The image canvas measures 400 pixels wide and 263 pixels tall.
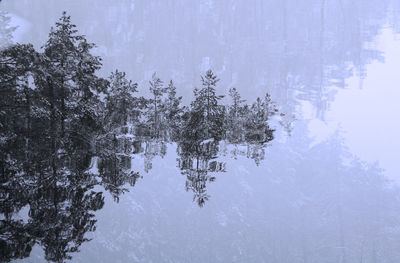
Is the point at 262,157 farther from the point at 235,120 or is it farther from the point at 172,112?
the point at 172,112

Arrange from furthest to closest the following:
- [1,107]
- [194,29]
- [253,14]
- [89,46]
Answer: [194,29] < [253,14] < [89,46] < [1,107]

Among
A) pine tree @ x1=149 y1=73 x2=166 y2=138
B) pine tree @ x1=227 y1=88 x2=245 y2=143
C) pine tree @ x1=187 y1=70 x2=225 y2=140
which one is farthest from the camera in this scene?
pine tree @ x1=149 y1=73 x2=166 y2=138

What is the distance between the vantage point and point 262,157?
1302cm

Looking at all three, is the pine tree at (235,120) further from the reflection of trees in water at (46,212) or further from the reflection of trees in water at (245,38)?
the reflection of trees in water at (245,38)

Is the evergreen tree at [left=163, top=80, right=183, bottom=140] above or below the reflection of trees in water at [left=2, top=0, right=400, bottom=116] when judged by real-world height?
below

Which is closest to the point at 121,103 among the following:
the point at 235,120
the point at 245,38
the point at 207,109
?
the point at 207,109

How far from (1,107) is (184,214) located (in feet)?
469

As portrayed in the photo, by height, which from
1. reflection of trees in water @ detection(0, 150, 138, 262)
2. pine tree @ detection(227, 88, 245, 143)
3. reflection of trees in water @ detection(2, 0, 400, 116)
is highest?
reflection of trees in water @ detection(2, 0, 400, 116)

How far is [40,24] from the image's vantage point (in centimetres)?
7444

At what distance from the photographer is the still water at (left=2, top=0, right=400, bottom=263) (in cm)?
1199

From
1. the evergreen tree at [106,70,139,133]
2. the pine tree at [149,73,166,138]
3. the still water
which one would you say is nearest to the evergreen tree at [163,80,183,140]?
the pine tree at [149,73,166,138]

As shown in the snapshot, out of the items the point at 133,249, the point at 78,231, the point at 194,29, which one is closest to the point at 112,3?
the point at 194,29

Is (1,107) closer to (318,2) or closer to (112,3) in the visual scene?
(318,2)

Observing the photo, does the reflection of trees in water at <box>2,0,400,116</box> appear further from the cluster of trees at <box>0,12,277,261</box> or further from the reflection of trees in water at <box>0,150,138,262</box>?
the reflection of trees in water at <box>0,150,138,262</box>
